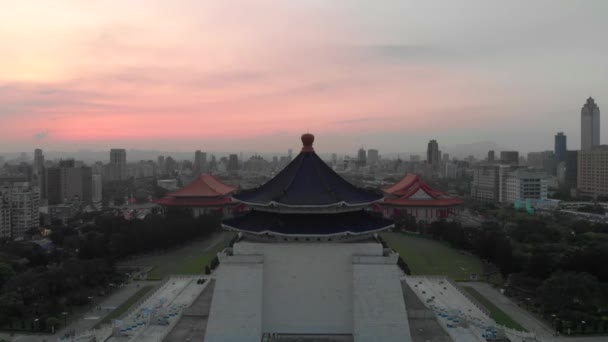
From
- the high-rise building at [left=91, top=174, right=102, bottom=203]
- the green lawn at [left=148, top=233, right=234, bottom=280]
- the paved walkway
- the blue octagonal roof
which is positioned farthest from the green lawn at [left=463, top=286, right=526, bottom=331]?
the high-rise building at [left=91, top=174, right=102, bottom=203]

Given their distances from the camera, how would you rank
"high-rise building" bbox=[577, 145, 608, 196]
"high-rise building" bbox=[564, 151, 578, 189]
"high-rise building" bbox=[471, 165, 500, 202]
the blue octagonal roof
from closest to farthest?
the blue octagonal roof, "high-rise building" bbox=[577, 145, 608, 196], "high-rise building" bbox=[471, 165, 500, 202], "high-rise building" bbox=[564, 151, 578, 189]

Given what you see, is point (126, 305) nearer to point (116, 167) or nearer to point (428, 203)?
point (428, 203)

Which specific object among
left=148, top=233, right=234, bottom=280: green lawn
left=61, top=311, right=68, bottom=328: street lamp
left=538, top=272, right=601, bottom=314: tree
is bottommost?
left=61, top=311, right=68, bottom=328: street lamp

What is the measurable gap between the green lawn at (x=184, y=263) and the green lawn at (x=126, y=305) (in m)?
1.95

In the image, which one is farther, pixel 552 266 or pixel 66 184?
pixel 66 184

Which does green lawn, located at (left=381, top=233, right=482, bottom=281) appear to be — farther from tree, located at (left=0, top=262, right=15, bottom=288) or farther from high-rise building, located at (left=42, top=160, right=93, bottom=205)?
high-rise building, located at (left=42, top=160, right=93, bottom=205)

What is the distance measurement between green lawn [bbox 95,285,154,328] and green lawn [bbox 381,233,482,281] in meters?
12.8

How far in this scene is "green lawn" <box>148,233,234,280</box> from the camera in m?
24.2

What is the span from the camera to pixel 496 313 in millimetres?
18125

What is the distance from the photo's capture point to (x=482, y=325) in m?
14.9

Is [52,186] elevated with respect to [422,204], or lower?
elevated

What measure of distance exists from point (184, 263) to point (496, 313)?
15.9 m

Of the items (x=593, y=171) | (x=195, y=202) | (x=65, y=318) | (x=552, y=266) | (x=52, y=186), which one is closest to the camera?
(x=65, y=318)

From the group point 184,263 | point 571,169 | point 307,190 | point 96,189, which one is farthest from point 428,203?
point 96,189
